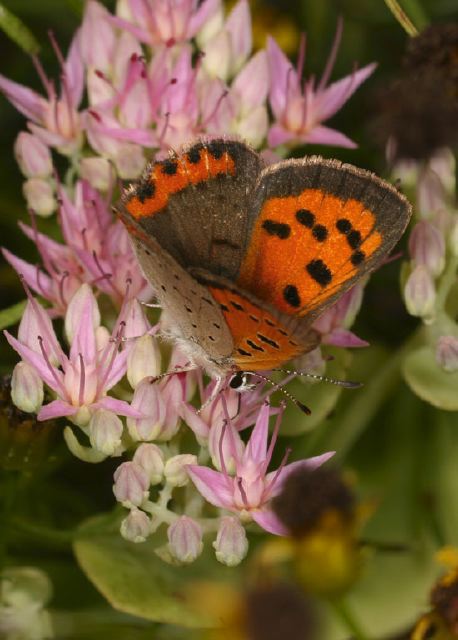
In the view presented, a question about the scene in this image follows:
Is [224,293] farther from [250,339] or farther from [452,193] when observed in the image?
[452,193]

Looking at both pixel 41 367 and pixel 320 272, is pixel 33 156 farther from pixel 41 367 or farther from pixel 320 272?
pixel 320 272

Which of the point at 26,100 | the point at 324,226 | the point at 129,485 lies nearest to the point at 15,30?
the point at 26,100

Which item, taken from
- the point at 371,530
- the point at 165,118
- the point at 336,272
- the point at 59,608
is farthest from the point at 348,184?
the point at 59,608

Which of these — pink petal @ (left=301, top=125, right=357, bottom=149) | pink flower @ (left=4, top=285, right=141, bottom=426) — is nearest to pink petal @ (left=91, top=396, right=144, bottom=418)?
pink flower @ (left=4, top=285, right=141, bottom=426)

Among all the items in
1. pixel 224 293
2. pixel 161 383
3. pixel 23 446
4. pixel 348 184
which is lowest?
pixel 23 446

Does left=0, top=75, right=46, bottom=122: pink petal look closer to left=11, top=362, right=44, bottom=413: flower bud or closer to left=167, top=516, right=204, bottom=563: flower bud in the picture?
left=11, top=362, right=44, bottom=413: flower bud

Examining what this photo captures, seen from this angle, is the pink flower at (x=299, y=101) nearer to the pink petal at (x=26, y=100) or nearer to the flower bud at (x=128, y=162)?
the flower bud at (x=128, y=162)
